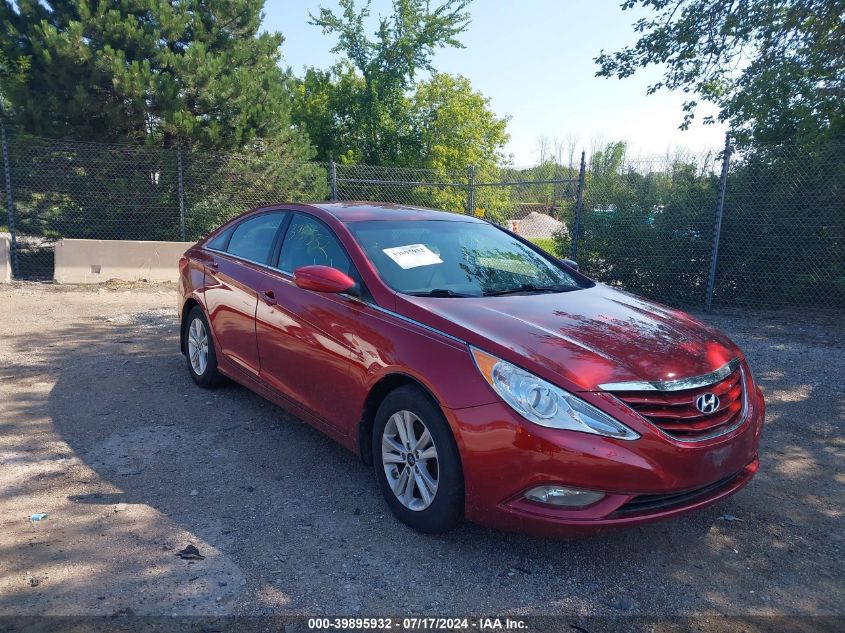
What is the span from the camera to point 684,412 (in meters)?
2.84

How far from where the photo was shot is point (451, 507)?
9.70ft

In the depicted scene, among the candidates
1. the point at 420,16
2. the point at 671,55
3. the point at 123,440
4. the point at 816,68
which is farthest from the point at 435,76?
the point at 123,440

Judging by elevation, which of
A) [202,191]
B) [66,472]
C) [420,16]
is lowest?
[66,472]

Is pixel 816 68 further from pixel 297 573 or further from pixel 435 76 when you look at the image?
pixel 435 76

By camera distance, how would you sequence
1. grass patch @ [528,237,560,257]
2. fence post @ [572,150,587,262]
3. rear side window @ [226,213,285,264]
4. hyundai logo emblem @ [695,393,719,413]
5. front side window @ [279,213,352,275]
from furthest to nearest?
grass patch @ [528,237,560,257] < fence post @ [572,150,587,262] < rear side window @ [226,213,285,264] < front side window @ [279,213,352,275] < hyundai logo emblem @ [695,393,719,413]

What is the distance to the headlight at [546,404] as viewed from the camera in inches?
105

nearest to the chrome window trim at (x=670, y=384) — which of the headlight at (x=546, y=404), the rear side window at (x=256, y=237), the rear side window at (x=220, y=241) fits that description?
the headlight at (x=546, y=404)

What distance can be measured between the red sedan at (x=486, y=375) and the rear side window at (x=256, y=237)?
0.16 feet

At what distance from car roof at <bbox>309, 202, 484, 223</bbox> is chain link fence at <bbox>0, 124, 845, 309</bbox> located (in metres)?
5.82

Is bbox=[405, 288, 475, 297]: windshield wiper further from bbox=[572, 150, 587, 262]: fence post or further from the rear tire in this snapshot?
bbox=[572, 150, 587, 262]: fence post

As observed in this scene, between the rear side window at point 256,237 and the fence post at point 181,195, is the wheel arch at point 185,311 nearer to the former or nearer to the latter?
the rear side window at point 256,237

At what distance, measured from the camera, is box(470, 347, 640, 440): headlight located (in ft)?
8.78

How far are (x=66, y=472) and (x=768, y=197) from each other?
903 cm

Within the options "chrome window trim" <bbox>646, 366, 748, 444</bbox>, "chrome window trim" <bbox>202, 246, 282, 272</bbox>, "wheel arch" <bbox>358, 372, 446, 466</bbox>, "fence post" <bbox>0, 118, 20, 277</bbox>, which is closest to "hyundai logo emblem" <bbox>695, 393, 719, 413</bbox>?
"chrome window trim" <bbox>646, 366, 748, 444</bbox>
